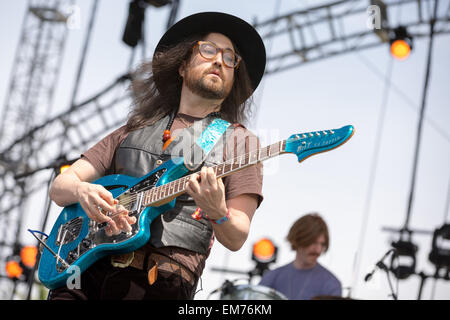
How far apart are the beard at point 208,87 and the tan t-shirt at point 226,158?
0.11m

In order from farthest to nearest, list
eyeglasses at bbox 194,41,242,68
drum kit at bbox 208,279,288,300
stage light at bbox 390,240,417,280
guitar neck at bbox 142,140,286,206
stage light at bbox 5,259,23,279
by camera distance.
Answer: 1. stage light at bbox 5,259,23,279
2. stage light at bbox 390,240,417,280
3. drum kit at bbox 208,279,288,300
4. eyeglasses at bbox 194,41,242,68
5. guitar neck at bbox 142,140,286,206

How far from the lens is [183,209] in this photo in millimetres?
2006

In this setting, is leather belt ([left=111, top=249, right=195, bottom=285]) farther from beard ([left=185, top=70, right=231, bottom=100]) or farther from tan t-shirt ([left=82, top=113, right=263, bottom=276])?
beard ([left=185, top=70, right=231, bottom=100])

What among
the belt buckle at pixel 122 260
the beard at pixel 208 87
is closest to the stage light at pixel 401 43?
the beard at pixel 208 87

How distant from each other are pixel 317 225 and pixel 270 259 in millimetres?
1372

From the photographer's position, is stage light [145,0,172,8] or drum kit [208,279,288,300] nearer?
drum kit [208,279,288,300]

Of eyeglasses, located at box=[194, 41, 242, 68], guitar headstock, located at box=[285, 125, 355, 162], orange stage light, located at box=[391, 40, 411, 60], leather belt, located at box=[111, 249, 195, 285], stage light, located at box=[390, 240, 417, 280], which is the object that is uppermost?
orange stage light, located at box=[391, 40, 411, 60]

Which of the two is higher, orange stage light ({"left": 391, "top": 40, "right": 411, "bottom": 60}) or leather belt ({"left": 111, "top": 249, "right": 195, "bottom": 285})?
orange stage light ({"left": 391, "top": 40, "right": 411, "bottom": 60})

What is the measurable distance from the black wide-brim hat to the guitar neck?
2.16 ft

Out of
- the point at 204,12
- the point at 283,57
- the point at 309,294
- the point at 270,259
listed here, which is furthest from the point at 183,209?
the point at 283,57

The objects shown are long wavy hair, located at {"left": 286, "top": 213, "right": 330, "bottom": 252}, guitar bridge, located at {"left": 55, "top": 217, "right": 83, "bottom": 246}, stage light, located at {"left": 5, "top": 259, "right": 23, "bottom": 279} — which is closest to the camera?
guitar bridge, located at {"left": 55, "top": 217, "right": 83, "bottom": 246}

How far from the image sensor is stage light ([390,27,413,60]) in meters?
5.97

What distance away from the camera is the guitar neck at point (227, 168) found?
188 centimetres

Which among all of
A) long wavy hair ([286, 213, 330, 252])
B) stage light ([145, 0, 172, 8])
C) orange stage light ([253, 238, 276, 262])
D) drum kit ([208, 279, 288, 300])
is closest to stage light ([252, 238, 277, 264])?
orange stage light ([253, 238, 276, 262])
